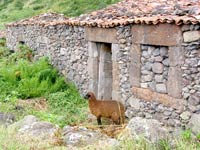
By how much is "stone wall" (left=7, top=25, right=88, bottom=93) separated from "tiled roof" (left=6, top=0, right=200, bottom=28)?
18.2 inches

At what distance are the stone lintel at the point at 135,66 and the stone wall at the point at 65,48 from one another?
2279mm

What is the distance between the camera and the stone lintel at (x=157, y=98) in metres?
8.05

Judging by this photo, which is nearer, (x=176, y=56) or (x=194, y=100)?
(x=194, y=100)

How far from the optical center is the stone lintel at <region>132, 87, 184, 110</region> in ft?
26.4

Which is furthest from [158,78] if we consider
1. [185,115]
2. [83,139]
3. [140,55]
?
[83,139]

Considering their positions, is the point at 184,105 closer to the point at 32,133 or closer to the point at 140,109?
the point at 140,109

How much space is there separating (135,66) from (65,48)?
3.65m

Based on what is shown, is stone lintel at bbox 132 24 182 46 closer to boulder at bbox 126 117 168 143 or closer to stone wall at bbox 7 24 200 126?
stone wall at bbox 7 24 200 126

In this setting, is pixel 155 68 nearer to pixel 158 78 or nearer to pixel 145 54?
pixel 158 78

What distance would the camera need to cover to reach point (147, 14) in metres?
9.24

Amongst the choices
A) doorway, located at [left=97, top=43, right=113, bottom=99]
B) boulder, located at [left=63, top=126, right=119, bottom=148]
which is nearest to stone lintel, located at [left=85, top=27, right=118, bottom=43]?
doorway, located at [left=97, top=43, right=113, bottom=99]

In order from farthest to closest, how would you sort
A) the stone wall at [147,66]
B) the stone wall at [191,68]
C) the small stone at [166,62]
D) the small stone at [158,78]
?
the small stone at [158,78], the small stone at [166,62], the stone wall at [147,66], the stone wall at [191,68]

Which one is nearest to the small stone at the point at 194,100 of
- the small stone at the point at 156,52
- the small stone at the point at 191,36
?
the small stone at the point at 191,36

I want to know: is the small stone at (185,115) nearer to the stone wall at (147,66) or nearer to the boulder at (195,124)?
the stone wall at (147,66)
